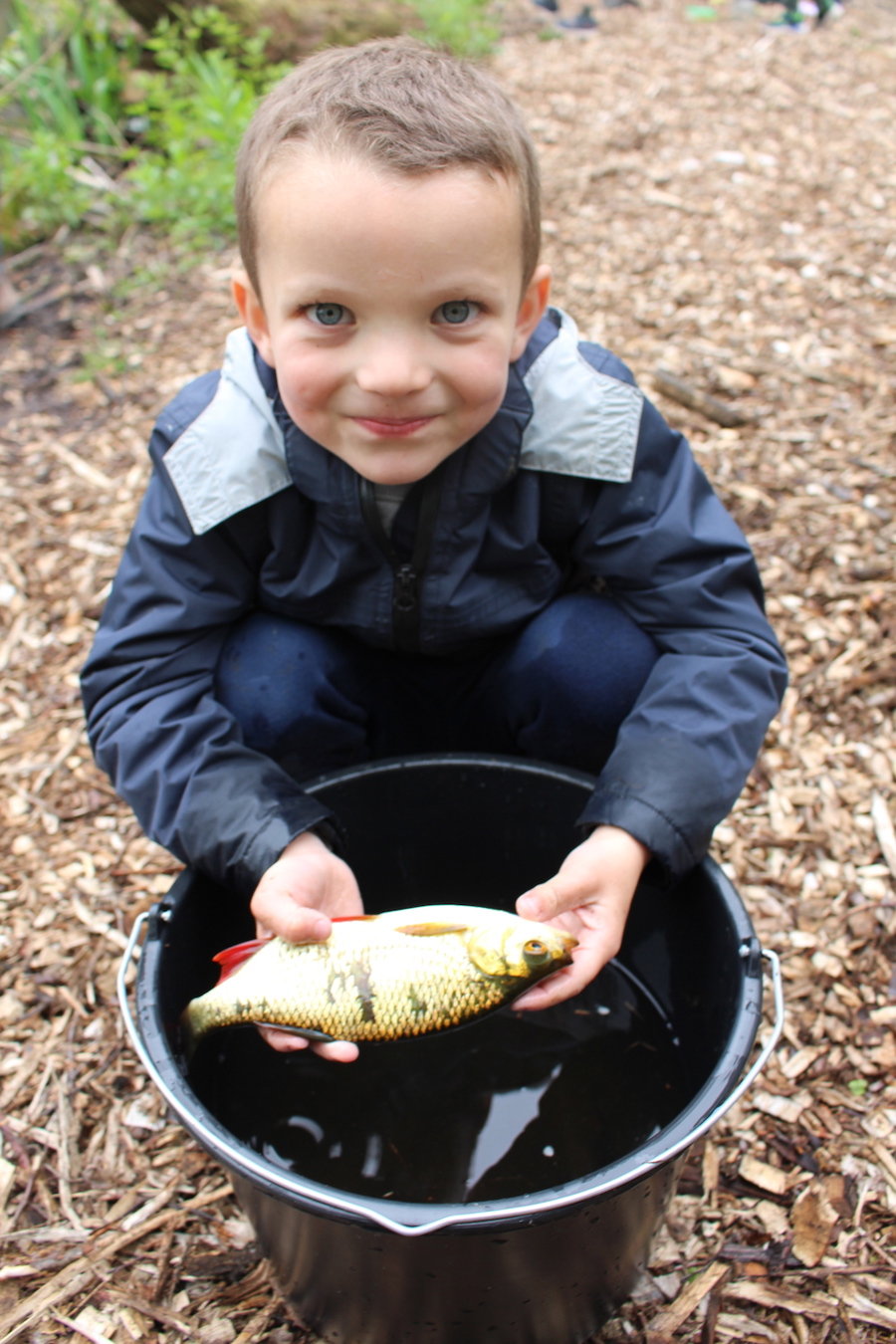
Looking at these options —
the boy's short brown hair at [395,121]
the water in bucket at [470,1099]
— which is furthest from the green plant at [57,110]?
the water in bucket at [470,1099]

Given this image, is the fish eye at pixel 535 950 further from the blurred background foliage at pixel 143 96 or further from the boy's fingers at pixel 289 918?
the blurred background foliage at pixel 143 96

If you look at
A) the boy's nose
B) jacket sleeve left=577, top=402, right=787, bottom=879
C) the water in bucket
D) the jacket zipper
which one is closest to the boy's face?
the boy's nose

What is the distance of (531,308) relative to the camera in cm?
170

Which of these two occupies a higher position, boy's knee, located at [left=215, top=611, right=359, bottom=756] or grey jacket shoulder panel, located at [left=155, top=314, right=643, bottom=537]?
grey jacket shoulder panel, located at [left=155, top=314, right=643, bottom=537]

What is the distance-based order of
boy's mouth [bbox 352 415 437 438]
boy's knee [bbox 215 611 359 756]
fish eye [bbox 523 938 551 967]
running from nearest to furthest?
fish eye [bbox 523 938 551 967], boy's mouth [bbox 352 415 437 438], boy's knee [bbox 215 611 359 756]

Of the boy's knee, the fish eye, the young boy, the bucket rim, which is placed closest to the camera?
the bucket rim

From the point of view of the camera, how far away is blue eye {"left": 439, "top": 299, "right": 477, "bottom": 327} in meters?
1.47

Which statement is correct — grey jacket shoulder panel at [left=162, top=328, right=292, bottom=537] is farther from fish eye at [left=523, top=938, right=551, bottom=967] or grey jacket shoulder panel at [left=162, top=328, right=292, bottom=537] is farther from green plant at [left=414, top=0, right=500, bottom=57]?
Answer: green plant at [left=414, top=0, right=500, bottom=57]

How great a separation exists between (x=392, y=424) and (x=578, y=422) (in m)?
0.41

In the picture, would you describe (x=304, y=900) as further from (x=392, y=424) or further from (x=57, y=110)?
(x=57, y=110)

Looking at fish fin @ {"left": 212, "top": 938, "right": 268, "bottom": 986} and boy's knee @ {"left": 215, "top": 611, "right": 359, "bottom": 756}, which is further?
boy's knee @ {"left": 215, "top": 611, "right": 359, "bottom": 756}

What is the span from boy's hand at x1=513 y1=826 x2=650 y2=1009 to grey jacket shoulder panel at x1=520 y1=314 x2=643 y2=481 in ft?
2.14

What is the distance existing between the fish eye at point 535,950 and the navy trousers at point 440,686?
71 centimetres

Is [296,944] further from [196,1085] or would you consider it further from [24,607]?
[24,607]
